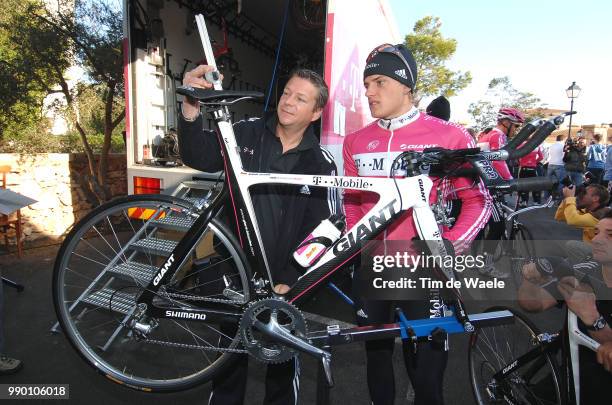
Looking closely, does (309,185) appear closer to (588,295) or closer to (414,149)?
(414,149)

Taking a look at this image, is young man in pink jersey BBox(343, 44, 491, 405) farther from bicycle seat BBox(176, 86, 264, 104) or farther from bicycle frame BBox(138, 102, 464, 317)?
bicycle seat BBox(176, 86, 264, 104)

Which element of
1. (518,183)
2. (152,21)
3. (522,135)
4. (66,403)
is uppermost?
(152,21)

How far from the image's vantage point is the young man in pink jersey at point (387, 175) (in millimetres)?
1647

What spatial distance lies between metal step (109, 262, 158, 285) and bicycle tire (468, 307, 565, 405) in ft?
6.03

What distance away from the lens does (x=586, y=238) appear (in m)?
3.46

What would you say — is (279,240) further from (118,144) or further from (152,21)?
(118,144)

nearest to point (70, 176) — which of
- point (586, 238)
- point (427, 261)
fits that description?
point (427, 261)

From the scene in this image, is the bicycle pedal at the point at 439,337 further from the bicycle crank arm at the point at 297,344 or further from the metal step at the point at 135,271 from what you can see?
the metal step at the point at 135,271

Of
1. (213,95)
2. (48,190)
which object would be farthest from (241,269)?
(48,190)

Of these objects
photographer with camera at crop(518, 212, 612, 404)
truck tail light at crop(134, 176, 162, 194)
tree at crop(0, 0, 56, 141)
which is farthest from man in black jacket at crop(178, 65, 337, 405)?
tree at crop(0, 0, 56, 141)

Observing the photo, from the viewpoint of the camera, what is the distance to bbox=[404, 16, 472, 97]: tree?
31.5 meters

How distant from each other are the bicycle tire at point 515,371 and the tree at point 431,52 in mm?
31761

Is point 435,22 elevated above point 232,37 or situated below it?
above

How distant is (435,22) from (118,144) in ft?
101
